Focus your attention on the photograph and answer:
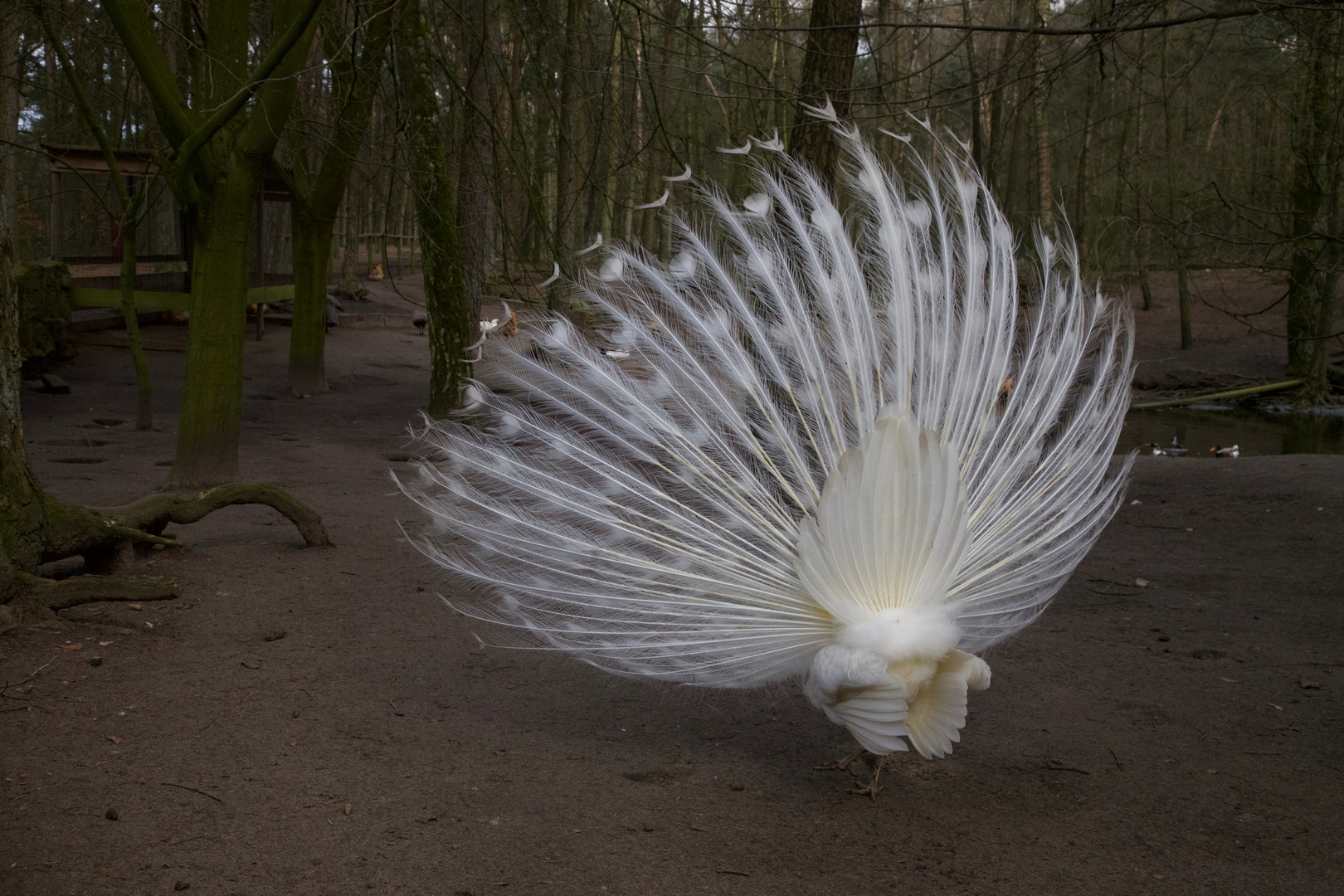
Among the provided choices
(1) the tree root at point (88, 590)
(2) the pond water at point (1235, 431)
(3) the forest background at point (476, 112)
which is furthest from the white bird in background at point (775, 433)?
(2) the pond water at point (1235, 431)

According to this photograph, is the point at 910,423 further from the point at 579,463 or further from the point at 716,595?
the point at 579,463

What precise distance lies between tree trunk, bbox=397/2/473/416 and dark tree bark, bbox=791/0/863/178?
2979 mm

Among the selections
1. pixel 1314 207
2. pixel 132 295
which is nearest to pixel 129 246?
pixel 132 295

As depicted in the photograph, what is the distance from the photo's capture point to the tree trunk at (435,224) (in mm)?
9297

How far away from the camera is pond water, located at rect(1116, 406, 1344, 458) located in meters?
14.6

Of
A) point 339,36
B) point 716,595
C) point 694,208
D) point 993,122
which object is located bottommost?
point 716,595

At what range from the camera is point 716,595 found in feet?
14.1

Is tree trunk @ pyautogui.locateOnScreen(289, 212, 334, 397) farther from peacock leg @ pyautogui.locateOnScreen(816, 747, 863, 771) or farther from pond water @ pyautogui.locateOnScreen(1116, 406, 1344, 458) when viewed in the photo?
peacock leg @ pyautogui.locateOnScreen(816, 747, 863, 771)

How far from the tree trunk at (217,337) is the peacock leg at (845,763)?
18.4 ft

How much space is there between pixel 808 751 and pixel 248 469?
21.7 feet

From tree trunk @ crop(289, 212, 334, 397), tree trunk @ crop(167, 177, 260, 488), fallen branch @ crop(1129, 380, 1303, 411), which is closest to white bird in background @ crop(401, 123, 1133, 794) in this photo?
tree trunk @ crop(167, 177, 260, 488)

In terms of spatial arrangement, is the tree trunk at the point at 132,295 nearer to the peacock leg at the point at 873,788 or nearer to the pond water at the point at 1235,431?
the peacock leg at the point at 873,788

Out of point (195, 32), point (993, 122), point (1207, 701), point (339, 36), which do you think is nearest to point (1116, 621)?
point (1207, 701)

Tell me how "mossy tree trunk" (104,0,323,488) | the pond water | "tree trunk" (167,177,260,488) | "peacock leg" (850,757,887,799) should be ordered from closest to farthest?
"peacock leg" (850,757,887,799) < "mossy tree trunk" (104,0,323,488) < "tree trunk" (167,177,260,488) < the pond water
